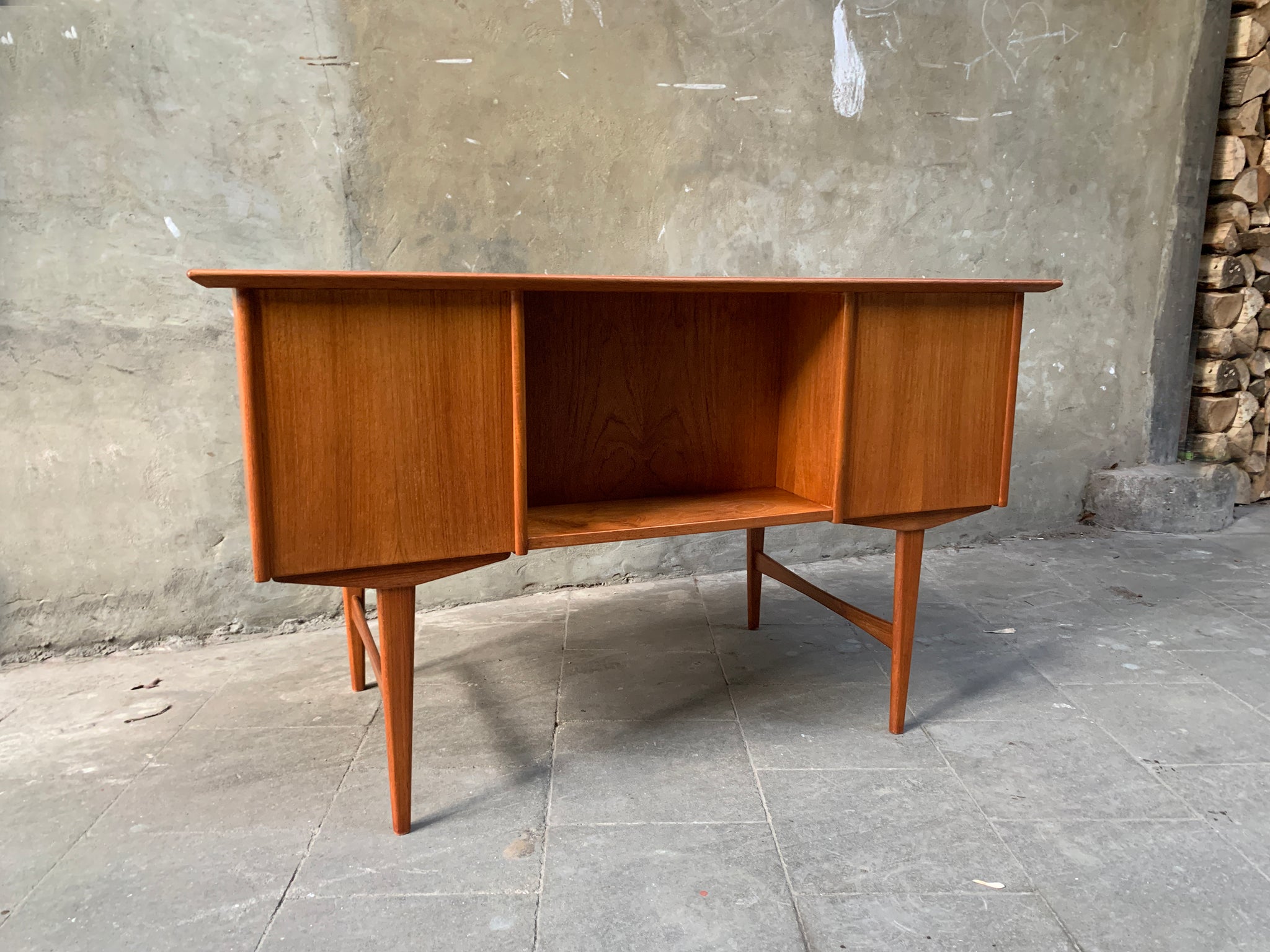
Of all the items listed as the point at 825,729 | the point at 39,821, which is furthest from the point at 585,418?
the point at 39,821

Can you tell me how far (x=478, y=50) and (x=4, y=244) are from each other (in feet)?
5.05

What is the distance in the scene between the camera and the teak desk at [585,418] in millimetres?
1533

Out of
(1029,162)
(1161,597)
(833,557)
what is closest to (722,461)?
(833,557)

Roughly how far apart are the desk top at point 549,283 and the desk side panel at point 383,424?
0.10 ft

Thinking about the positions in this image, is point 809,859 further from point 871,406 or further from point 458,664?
point 458,664

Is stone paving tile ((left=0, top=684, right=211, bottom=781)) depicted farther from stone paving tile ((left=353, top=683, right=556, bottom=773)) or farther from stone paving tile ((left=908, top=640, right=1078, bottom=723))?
stone paving tile ((left=908, top=640, right=1078, bottom=723))

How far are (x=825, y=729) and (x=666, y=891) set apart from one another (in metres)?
0.77

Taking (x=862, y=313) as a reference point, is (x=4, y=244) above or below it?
above

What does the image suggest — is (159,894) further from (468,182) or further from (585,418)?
(468,182)

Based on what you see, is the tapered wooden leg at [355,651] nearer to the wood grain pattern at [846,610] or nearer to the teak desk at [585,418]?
the teak desk at [585,418]

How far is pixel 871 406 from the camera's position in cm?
193

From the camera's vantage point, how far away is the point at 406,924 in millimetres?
1497

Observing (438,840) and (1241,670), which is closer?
(438,840)

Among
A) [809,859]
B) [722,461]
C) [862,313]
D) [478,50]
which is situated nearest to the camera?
[809,859]
